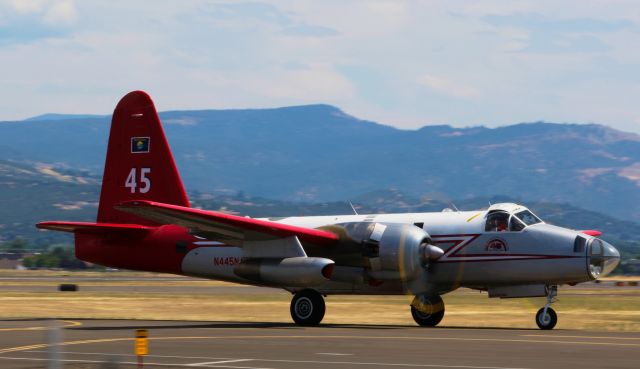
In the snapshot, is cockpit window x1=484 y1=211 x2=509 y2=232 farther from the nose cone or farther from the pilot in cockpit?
the nose cone

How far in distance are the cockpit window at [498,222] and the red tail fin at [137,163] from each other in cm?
1111

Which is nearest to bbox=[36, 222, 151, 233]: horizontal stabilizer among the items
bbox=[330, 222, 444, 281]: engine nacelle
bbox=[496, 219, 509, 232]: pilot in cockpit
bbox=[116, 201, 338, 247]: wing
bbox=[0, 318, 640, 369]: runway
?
bbox=[116, 201, 338, 247]: wing

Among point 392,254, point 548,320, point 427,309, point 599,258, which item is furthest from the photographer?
point 427,309

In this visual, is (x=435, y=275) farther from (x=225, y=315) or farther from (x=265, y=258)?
(x=225, y=315)

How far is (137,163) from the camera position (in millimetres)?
38062

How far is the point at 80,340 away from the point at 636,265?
141049 millimetres

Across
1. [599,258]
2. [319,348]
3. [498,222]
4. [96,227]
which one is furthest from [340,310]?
[319,348]

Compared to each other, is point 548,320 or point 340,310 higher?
point 340,310

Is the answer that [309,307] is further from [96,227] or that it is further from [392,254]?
[96,227]

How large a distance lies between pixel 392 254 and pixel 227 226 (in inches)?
191

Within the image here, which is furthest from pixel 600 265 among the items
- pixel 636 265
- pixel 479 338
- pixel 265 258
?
pixel 636 265

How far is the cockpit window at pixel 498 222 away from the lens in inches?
1281

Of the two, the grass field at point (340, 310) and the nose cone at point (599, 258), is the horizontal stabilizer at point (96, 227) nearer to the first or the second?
the grass field at point (340, 310)

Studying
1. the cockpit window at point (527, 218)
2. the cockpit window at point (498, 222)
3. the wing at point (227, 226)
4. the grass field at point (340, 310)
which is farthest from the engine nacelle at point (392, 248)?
the grass field at point (340, 310)
